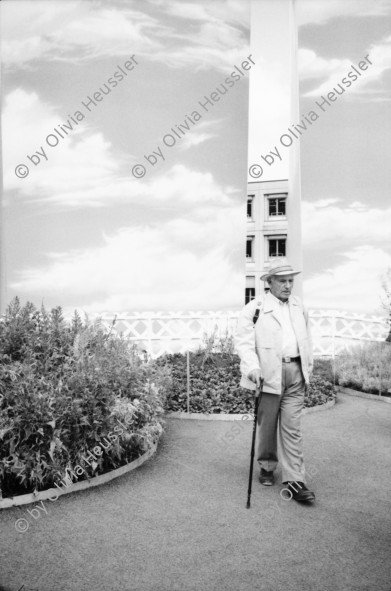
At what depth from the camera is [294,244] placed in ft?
45.1

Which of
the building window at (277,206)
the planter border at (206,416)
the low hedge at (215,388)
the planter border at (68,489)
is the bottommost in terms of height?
the planter border at (68,489)

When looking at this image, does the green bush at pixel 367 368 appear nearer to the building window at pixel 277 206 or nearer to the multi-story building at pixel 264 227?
the multi-story building at pixel 264 227

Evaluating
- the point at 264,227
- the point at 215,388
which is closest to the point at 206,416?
the point at 215,388

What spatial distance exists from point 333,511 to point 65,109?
10.7m

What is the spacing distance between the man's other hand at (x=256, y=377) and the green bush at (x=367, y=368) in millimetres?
4957
